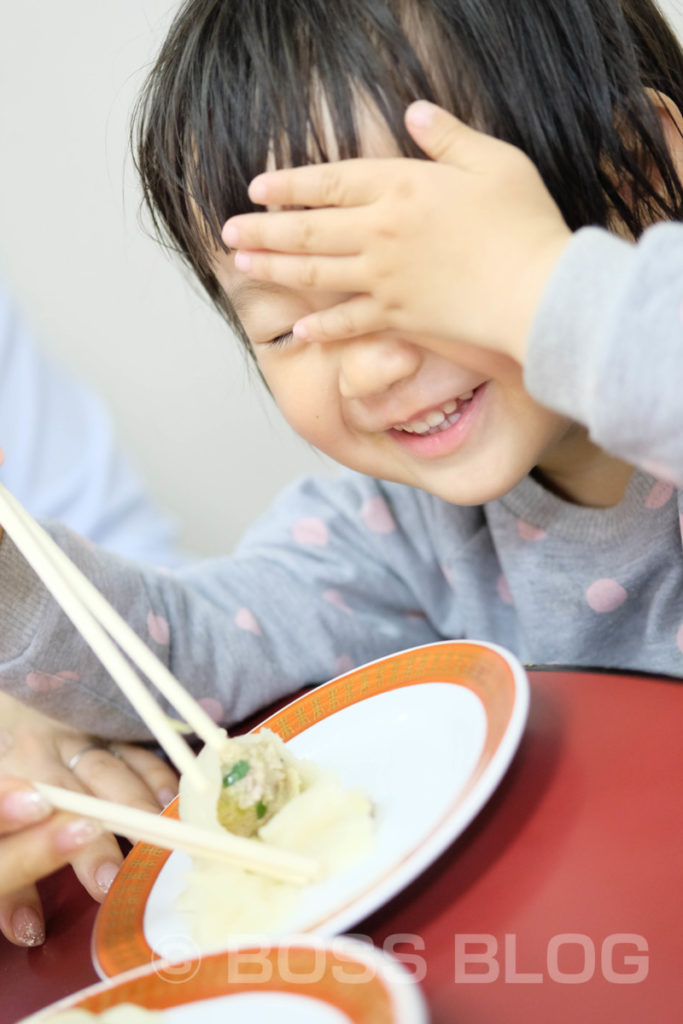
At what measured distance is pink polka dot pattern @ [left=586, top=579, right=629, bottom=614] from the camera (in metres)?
0.74

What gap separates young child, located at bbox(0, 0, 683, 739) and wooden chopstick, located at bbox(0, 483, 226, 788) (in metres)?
0.13

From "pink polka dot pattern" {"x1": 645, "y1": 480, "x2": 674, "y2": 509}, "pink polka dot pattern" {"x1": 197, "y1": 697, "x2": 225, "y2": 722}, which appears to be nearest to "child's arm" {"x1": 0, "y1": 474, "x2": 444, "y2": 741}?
"pink polka dot pattern" {"x1": 197, "y1": 697, "x2": 225, "y2": 722}

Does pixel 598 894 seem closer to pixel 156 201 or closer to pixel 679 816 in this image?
pixel 679 816

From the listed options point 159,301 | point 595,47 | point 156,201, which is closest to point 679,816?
point 595,47

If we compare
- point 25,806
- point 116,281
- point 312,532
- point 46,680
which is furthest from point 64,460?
point 25,806

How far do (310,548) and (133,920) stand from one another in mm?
430

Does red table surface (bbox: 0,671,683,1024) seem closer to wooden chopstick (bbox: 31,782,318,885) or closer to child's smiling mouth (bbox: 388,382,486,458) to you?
wooden chopstick (bbox: 31,782,318,885)

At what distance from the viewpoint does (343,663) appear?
2.68 feet

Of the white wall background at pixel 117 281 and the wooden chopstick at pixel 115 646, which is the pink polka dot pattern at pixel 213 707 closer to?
the wooden chopstick at pixel 115 646

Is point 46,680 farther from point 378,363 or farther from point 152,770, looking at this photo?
point 378,363

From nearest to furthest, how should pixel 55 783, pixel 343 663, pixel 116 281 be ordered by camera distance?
pixel 55 783 < pixel 343 663 < pixel 116 281

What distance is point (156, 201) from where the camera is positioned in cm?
70

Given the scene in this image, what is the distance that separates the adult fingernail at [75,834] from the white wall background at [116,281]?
41.6 inches

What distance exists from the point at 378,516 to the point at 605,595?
22 cm
